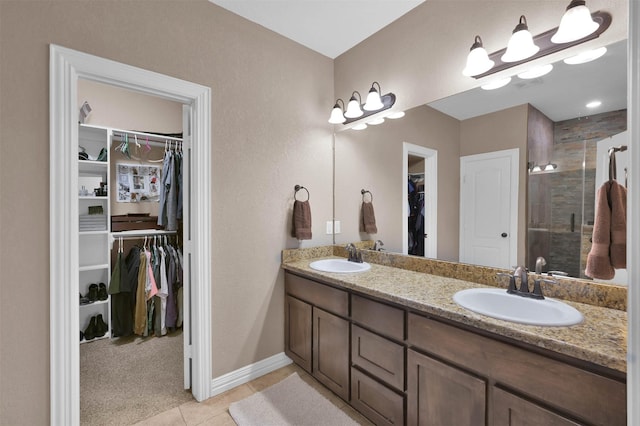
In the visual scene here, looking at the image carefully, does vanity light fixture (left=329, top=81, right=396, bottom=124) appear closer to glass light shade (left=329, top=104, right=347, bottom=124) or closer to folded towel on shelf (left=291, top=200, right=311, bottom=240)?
glass light shade (left=329, top=104, right=347, bottom=124)

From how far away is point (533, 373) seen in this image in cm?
99

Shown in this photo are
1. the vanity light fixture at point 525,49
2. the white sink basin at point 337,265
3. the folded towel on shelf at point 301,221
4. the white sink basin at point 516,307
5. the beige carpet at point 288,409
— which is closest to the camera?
the white sink basin at point 516,307

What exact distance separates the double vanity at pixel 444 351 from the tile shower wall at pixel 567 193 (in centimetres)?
23

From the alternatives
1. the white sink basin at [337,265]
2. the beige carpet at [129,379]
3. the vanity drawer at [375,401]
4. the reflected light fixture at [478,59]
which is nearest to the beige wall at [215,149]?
the white sink basin at [337,265]

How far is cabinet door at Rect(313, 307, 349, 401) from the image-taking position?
1752 mm

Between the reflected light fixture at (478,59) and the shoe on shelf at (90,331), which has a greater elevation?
the reflected light fixture at (478,59)

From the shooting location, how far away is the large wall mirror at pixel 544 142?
1.26 metres

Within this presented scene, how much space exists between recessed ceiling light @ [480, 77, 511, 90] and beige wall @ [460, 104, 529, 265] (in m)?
0.14

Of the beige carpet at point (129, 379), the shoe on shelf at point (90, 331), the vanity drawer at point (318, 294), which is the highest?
the vanity drawer at point (318, 294)

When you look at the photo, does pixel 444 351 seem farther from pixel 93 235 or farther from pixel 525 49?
pixel 93 235

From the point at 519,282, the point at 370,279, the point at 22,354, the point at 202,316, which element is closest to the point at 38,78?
the point at 22,354

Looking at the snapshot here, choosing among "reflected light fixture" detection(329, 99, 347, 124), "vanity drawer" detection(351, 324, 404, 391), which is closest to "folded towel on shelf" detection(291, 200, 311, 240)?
"reflected light fixture" detection(329, 99, 347, 124)

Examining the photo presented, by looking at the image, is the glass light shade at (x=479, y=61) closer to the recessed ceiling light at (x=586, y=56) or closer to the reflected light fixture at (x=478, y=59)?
the reflected light fixture at (x=478, y=59)

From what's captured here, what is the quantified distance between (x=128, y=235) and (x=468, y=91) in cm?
327
